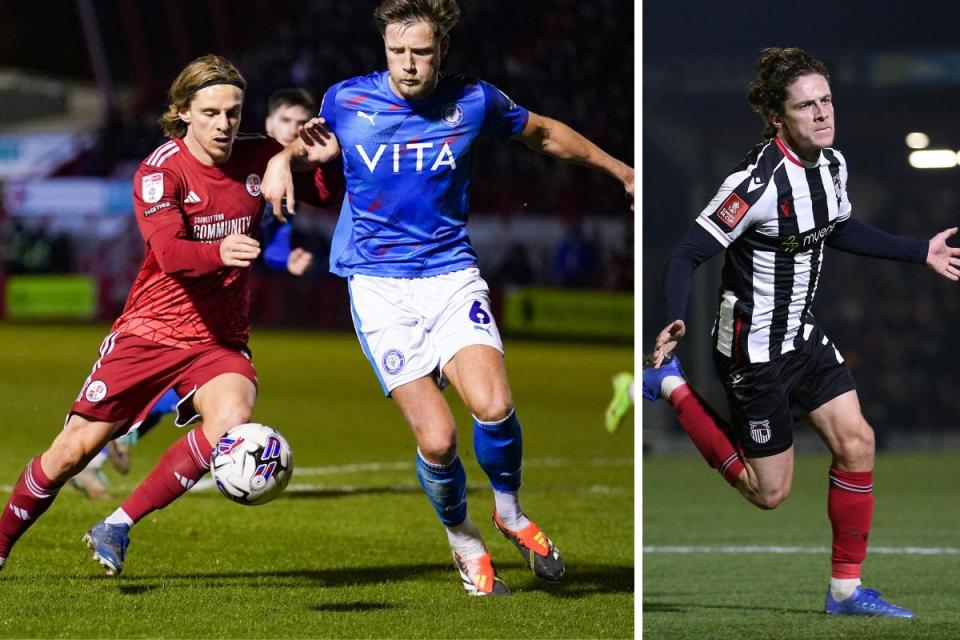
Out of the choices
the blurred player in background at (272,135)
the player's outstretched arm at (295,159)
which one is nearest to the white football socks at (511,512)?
the player's outstretched arm at (295,159)

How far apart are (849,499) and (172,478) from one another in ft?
6.92

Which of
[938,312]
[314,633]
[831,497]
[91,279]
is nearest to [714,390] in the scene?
[938,312]

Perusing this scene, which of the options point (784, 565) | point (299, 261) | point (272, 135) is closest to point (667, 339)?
point (299, 261)

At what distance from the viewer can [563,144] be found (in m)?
4.16

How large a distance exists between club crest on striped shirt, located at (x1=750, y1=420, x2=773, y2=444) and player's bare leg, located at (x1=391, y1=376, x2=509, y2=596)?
3.03 feet

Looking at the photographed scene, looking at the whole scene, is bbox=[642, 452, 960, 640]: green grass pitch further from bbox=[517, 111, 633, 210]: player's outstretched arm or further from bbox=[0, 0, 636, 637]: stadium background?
bbox=[517, 111, 633, 210]: player's outstretched arm

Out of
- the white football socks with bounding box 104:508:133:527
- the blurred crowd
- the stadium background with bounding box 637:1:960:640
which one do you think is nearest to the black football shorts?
the white football socks with bounding box 104:508:133:527

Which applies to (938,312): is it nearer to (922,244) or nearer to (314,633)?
(922,244)

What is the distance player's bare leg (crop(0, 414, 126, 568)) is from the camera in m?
4.06

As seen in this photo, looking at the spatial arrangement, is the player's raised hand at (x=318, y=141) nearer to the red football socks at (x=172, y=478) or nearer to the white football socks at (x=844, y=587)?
the red football socks at (x=172, y=478)

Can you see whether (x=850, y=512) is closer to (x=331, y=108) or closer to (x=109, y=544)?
(x=331, y=108)

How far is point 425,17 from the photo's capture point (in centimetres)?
383

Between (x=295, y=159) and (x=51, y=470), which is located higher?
(x=295, y=159)

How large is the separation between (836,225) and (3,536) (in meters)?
2.72
